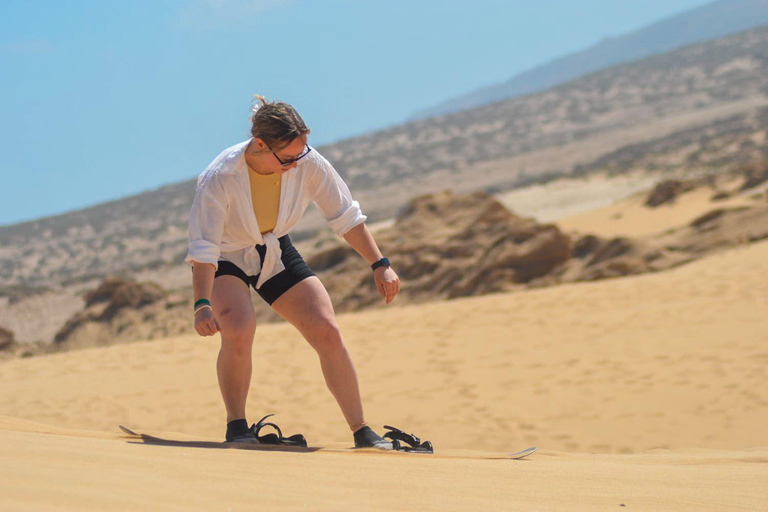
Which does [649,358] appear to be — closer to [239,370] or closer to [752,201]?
[239,370]

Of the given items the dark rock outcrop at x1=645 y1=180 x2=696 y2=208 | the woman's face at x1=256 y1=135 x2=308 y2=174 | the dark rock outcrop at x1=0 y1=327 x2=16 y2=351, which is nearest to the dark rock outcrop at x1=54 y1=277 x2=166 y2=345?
the dark rock outcrop at x1=0 y1=327 x2=16 y2=351

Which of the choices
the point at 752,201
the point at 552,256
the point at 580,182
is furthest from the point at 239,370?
the point at 580,182

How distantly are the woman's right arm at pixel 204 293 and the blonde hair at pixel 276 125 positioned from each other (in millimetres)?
581

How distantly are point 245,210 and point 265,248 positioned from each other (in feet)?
0.73

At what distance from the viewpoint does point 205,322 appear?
3.63 m

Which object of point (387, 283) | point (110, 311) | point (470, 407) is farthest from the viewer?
point (110, 311)

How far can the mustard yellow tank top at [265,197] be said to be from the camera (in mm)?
4000

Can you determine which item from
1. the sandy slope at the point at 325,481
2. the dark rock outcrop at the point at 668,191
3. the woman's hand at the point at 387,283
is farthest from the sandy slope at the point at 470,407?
the dark rock outcrop at the point at 668,191

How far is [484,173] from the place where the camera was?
5112 centimetres

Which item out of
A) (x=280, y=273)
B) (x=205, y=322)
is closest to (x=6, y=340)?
(x=280, y=273)

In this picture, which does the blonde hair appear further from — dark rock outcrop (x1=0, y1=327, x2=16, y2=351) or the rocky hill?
dark rock outcrop (x1=0, y1=327, x2=16, y2=351)

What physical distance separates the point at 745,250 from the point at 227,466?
10225 mm

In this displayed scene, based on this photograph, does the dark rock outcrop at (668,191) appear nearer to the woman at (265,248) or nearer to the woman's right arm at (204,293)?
the woman at (265,248)

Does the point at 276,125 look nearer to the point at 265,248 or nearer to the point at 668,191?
the point at 265,248
